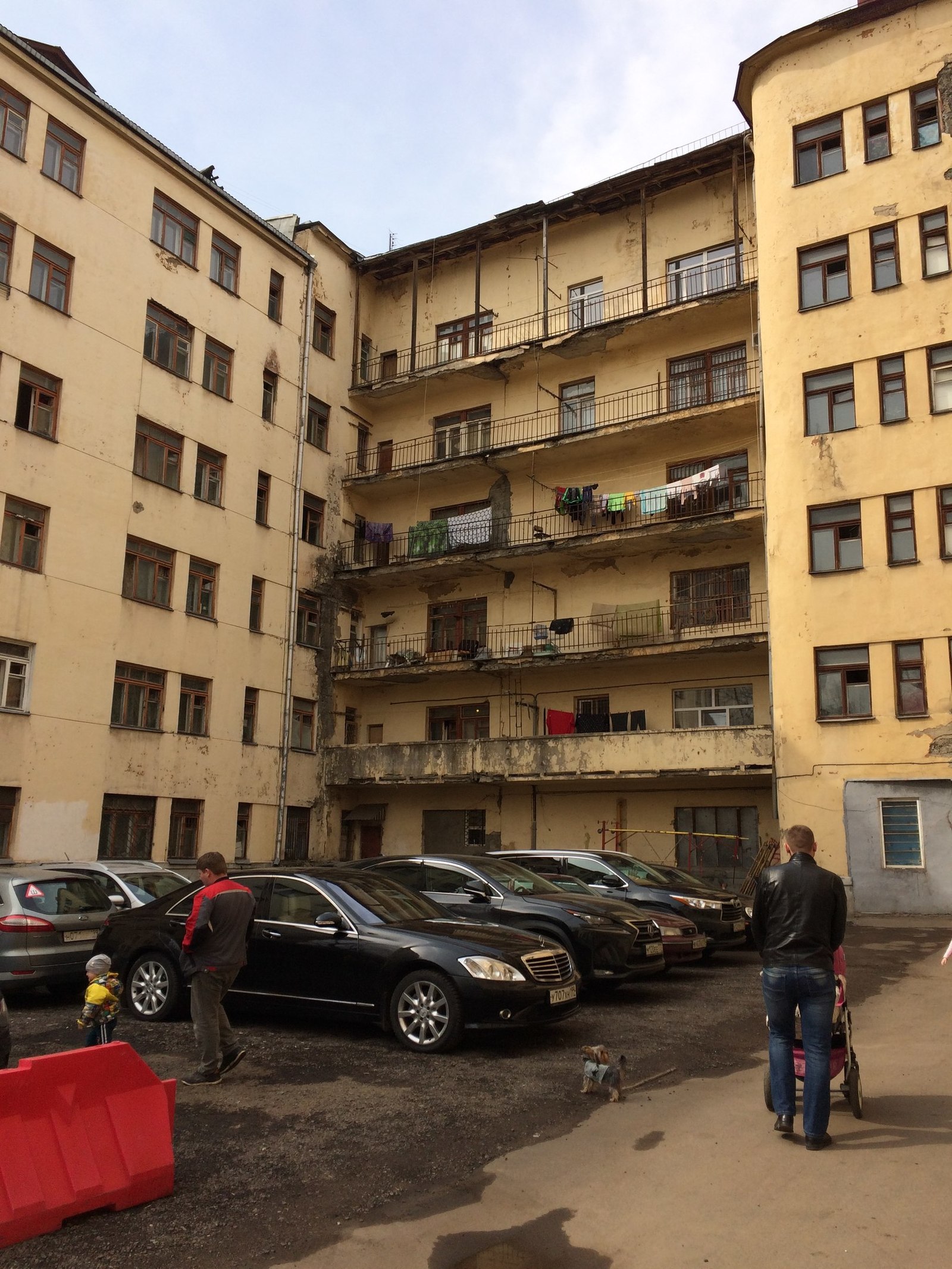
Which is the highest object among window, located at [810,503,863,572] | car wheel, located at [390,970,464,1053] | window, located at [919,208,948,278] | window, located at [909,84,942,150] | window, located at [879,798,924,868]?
window, located at [909,84,942,150]

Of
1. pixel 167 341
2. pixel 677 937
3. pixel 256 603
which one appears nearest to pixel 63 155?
pixel 167 341

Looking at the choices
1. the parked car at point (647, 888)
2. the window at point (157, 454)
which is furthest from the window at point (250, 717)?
the parked car at point (647, 888)

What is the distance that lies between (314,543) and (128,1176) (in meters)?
27.0

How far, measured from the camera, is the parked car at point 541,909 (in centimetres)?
1099

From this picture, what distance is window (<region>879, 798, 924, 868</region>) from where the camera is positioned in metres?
20.9

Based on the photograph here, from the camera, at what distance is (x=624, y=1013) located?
10.4 metres

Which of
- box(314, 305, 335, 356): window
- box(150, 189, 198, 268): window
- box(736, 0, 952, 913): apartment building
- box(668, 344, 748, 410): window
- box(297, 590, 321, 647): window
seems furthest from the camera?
box(314, 305, 335, 356): window

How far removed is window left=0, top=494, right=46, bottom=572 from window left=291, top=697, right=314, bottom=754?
9.05 m

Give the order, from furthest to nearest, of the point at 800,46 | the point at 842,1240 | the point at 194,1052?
1. the point at 800,46
2. the point at 194,1052
3. the point at 842,1240

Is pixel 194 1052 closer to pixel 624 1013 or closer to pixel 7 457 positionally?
pixel 624 1013

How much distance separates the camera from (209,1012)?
7.32 meters

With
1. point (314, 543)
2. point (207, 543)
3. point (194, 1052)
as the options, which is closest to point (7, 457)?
point (207, 543)

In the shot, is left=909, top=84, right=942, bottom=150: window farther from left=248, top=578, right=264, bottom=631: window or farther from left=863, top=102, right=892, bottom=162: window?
left=248, top=578, right=264, bottom=631: window

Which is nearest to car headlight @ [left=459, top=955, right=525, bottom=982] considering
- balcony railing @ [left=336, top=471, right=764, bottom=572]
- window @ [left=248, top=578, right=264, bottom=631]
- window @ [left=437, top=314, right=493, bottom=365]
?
balcony railing @ [left=336, top=471, right=764, bottom=572]
